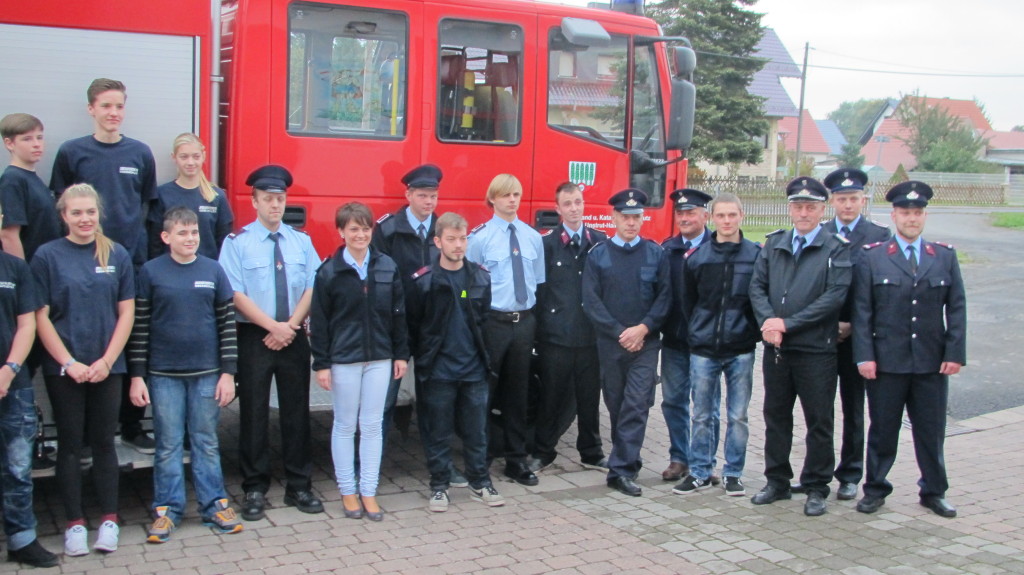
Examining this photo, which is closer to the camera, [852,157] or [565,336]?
[565,336]

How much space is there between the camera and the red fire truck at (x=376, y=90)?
5.50 m

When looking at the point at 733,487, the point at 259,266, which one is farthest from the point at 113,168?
the point at 733,487

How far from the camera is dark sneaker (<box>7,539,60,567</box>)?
4.80 m

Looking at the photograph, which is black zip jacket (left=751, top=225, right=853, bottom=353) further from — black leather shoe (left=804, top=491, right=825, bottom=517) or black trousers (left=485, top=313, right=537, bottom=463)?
black trousers (left=485, top=313, right=537, bottom=463)

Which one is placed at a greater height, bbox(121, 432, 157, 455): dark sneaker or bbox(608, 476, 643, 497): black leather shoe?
bbox(121, 432, 157, 455): dark sneaker

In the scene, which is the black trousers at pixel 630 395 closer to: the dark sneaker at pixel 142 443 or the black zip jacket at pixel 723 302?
the black zip jacket at pixel 723 302

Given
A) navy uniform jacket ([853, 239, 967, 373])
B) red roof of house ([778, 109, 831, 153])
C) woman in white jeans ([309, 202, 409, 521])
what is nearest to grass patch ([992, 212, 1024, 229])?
navy uniform jacket ([853, 239, 967, 373])

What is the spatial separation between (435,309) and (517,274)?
0.65 meters

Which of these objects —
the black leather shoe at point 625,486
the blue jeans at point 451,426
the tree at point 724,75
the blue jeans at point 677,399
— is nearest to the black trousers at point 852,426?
the blue jeans at point 677,399

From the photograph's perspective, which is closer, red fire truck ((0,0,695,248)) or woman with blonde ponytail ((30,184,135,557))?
woman with blonde ponytail ((30,184,135,557))

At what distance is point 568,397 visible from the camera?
266 inches

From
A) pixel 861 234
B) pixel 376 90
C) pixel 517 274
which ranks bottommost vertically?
pixel 517 274

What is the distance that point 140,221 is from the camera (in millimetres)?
5527

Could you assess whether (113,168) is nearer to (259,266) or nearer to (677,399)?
(259,266)
